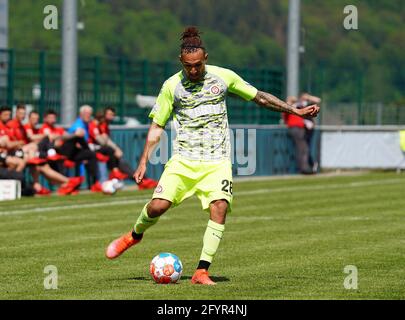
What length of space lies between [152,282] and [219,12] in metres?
105

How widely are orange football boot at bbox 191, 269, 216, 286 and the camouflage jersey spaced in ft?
3.44

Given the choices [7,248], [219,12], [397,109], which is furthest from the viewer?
[219,12]

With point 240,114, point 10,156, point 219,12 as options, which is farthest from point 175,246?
point 219,12

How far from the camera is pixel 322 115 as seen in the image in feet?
140

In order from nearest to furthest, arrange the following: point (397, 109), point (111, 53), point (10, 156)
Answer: point (10, 156), point (397, 109), point (111, 53)

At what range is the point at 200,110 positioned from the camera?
12.4 metres

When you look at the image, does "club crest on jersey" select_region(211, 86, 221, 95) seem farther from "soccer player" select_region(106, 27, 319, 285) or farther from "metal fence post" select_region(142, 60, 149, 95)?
"metal fence post" select_region(142, 60, 149, 95)

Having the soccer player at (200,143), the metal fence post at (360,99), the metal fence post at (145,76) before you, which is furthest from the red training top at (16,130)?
the metal fence post at (360,99)

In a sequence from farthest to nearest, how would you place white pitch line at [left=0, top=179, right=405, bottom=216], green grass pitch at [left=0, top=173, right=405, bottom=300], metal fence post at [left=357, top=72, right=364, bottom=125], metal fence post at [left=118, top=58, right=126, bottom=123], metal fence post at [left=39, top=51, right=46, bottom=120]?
1. metal fence post at [left=357, top=72, right=364, bottom=125]
2. metal fence post at [left=118, top=58, right=126, bottom=123]
3. metal fence post at [left=39, top=51, right=46, bottom=120]
4. white pitch line at [left=0, top=179, right=405, bottom=216]
5. green grass pitch at [left=0, top=173, right=405, bottom=300]

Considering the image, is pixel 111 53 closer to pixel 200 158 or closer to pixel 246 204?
pixel 246 204

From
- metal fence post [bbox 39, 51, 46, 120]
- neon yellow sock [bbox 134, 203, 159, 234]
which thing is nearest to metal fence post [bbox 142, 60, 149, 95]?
metal fence post [bbox 39, 51, 46, 120]

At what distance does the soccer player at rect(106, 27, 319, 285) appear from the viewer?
483 inches

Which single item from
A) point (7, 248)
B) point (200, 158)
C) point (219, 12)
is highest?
point (219, 12)

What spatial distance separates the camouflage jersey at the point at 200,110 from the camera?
1233cm
